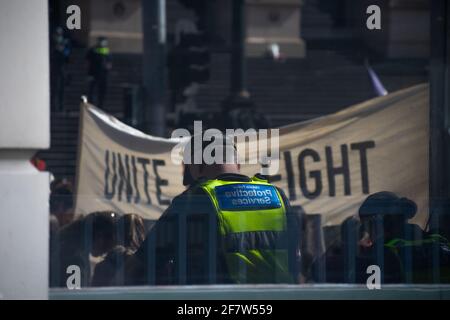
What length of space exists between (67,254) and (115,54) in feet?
69.9

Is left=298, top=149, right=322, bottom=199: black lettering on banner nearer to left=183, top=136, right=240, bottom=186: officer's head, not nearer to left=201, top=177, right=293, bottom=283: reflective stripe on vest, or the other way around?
left=183, top=136, right=240, bottom=186: officer's head

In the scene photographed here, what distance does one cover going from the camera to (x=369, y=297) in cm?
377

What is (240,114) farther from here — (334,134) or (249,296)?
(249,296)

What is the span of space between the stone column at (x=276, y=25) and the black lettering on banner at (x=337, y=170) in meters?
18.7

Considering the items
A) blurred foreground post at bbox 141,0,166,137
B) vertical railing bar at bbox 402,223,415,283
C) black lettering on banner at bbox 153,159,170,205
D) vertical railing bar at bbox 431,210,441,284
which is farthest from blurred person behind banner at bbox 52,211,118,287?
blurred foreground post at bbox 141,0,166,137

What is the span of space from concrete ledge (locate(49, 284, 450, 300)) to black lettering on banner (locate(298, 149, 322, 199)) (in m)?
4.63

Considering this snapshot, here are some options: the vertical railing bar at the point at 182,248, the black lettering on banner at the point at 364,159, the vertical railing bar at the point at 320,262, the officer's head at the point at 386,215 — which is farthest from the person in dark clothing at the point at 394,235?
the black lettering on banner at the point at 364,159

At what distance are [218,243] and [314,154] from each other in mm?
4344

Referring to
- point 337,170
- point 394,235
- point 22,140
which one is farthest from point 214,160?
point 337,170

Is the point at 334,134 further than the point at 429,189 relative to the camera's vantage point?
Yes

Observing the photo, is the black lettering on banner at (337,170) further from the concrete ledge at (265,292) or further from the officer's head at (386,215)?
the concrete ledge at (265,292)

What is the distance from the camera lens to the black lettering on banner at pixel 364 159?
820 centimetres

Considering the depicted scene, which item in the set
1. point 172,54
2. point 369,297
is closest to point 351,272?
point 369,297

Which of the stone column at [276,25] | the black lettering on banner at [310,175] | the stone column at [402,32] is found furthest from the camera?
the stone column at [276,25]
